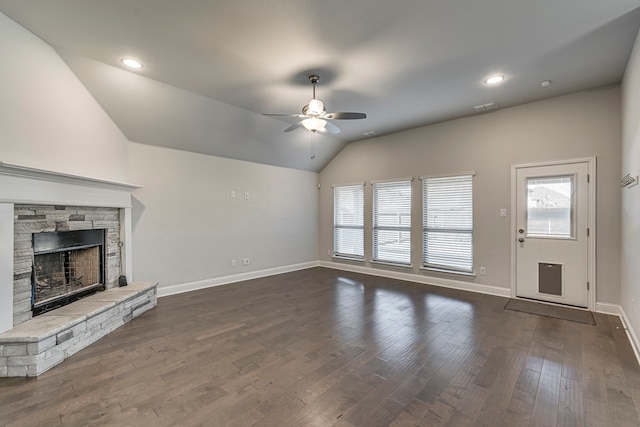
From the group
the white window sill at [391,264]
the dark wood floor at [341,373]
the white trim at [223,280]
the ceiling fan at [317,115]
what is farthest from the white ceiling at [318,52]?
the dark wood floor at [341,373]

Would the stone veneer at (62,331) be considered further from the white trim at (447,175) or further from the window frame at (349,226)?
the white trim at (447,175)

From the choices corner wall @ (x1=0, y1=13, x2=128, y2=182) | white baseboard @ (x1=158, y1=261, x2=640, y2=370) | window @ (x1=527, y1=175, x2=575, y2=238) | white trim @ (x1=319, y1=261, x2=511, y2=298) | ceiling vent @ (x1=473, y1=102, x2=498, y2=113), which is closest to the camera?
corner wall @ (x1=0, y1=13, x2=128, y2=182)

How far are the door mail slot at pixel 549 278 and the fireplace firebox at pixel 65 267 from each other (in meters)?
6.13

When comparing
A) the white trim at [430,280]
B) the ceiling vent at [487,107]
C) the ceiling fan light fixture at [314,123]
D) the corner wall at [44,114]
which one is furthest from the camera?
the white trim at [430,280]

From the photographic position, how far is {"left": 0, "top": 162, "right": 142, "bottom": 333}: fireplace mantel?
8.04ft


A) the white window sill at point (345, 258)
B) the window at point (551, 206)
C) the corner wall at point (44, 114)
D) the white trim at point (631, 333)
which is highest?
the corner wall at point (44, 114)

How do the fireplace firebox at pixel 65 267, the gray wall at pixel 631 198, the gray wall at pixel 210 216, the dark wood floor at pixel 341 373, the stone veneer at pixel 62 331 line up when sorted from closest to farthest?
1. the dark wood floor at pixel 341 373
2. the stone veneer at pixel 62 331
3. the gray wall at pixel 631 198
4. the fireplace firebox at pixel 65 267
5. the gray wall at pixel 210 216

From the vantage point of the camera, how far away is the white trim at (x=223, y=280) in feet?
15.3

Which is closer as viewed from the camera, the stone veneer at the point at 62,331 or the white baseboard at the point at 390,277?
the stone veneer at the point at 62,331

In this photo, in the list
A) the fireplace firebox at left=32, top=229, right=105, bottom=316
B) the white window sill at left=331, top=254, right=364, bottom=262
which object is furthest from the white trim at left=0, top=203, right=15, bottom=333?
the white window sill at left=331, top=254, right=364, bottom=262

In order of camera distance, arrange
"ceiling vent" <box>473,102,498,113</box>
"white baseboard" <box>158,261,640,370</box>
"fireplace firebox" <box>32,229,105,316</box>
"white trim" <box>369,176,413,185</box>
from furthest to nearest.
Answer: "white trim" <box>369,176,413,185</box>, "ceiling vent" <box>473,102,498,113</box>, "white baseboard" <box>158,261,640,370</box>, "fireplace firebox" <box>32,229,105,316</box>

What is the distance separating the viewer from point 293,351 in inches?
109

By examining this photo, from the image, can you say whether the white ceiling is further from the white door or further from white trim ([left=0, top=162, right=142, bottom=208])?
the white door

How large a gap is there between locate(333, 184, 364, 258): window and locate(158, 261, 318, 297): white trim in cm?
99
